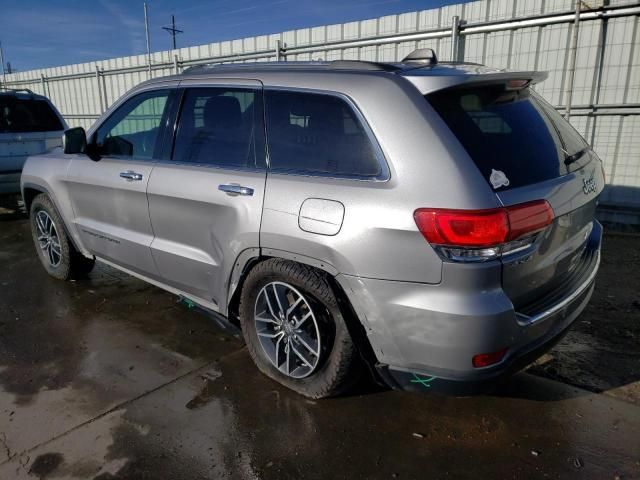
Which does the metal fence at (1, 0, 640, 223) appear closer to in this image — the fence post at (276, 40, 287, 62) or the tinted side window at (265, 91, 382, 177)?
the fence post at (276, 40, 287, 62)

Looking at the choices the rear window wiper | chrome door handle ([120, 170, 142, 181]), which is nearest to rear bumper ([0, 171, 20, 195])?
chrome door handle ([120, 170, 142, 181])

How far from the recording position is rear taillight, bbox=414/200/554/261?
2.07 m

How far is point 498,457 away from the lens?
2418 mm

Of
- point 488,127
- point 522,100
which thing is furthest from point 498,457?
point 522,100

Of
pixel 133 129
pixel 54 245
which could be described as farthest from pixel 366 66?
pixel 54 245

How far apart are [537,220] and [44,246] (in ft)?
15.3

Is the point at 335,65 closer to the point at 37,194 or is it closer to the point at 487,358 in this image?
the point at 487,358

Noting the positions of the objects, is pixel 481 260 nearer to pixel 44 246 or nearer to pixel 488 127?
pixel 488 127

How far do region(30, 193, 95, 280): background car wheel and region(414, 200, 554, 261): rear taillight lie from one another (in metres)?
3.65

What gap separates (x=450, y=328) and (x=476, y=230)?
435 millimetres

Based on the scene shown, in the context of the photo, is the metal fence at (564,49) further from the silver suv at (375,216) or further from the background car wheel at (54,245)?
the background car wheel at (54,245)

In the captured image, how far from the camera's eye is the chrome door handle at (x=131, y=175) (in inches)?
139

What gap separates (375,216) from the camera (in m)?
2.25

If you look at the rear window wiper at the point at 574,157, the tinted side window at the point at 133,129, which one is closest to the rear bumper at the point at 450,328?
the rear window wiper at the point at 574,157
